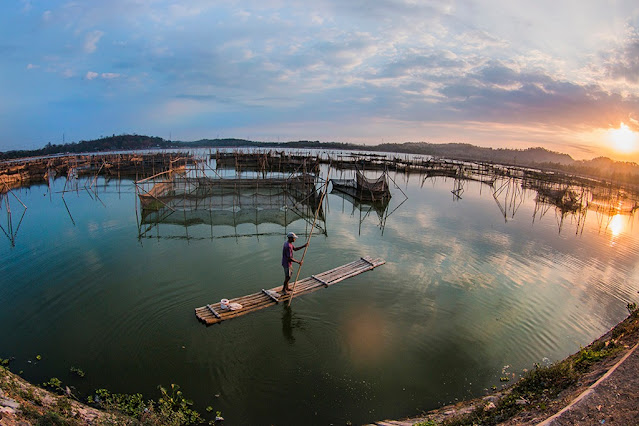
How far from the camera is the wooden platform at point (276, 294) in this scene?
6.34 m

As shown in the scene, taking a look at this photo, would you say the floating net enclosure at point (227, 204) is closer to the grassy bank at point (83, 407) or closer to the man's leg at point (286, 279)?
the man's leg at point (286, 279)

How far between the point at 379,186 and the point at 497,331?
43.8 feet

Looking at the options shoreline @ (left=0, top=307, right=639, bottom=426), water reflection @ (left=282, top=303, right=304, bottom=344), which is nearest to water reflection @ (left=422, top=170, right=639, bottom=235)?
shoreline @ (left=0, top=307, right=639, bottom=426)

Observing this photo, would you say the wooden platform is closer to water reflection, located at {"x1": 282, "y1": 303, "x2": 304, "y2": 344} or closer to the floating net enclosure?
water reflection, located at {"x1": 282, "y1": 303, "x2": 304, "y2": 344}

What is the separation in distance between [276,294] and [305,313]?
0.79m

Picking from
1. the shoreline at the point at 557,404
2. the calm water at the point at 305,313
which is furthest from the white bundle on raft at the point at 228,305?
the shoreline at the point at 557,404

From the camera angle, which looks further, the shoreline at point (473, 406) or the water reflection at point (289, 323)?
the water reflection at point (289, 323)

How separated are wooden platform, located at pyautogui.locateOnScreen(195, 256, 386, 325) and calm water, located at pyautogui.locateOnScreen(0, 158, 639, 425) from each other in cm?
19

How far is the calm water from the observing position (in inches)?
189

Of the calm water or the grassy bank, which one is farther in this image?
the calm water

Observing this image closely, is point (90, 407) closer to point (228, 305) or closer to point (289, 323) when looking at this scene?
point (228, 305)

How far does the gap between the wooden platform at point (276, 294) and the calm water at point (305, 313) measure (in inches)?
7.3

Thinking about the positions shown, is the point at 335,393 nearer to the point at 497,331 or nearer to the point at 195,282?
the point at 497,331

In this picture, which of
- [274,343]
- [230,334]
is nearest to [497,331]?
[274,343]
